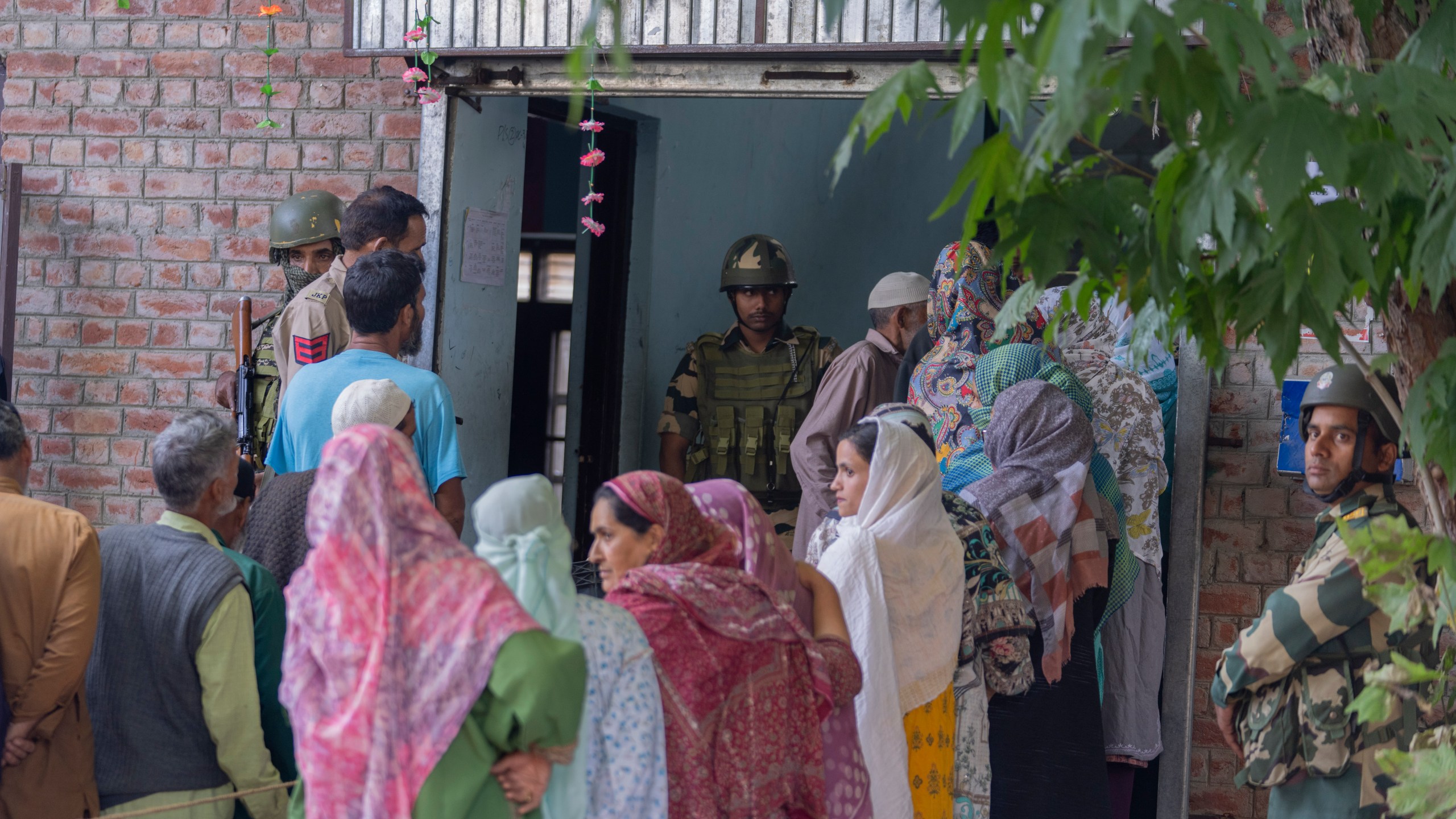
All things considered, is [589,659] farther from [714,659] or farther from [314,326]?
[314,326]

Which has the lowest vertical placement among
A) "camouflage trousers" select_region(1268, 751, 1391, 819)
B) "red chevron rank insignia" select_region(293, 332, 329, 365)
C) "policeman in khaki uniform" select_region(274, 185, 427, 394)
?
"camouflage trousers" select_region(1268, 751, 1391, 819)

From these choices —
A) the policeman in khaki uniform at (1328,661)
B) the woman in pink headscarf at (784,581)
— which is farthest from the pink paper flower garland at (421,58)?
the policeman in khaki uniform at (1328,661)

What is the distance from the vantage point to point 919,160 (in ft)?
21.0

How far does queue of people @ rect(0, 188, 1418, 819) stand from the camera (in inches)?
81.5

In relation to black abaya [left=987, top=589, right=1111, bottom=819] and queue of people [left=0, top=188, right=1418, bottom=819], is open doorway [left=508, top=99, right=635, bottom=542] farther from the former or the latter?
black abaya [left=987, top=589, right=1111, bottom=819]

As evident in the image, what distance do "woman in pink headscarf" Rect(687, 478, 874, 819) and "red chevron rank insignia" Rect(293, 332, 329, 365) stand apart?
161cm

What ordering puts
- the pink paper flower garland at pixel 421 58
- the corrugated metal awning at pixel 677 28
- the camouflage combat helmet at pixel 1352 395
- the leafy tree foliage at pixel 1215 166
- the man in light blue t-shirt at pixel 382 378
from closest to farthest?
the leafy tree foliage at pixel 1215 166 → the camouflage combat helmet at pixel 1352 395 → the man in light blue t-shirt at pixel 382 378 → the corrugated metal awning at pixel 677 28 → the pink paper flower garland at pixel 421 58

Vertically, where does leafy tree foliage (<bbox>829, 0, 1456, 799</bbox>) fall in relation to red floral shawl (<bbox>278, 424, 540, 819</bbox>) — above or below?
above

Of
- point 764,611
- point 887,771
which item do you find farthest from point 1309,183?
point 887,771

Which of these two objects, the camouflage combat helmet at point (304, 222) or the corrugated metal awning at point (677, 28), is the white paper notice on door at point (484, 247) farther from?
the corrugated metal awning at point (677, 28)

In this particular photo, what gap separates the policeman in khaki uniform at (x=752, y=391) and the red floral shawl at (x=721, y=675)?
2.67 meters

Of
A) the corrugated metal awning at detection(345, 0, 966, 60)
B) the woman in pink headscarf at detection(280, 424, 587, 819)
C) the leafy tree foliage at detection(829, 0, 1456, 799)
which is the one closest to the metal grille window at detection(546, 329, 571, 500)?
the corrugated metal awning at detection(345, 0, 966, 60)

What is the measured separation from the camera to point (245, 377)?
439 centimetres

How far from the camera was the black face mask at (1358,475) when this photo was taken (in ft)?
9.66
